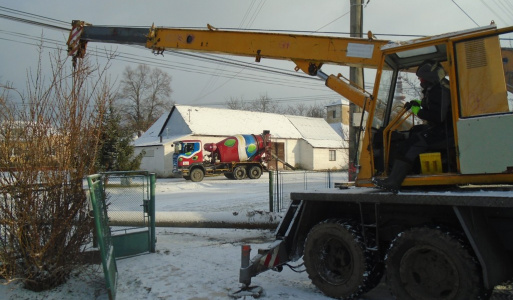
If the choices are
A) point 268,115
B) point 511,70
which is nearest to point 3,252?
point 511,70

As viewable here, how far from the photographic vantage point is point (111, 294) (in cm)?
471

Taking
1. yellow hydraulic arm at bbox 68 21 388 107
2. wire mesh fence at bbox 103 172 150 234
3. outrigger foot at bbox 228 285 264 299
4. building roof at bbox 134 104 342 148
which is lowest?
outrigger foot at bbox 228 285 264 299

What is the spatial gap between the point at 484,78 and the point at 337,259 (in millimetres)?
2658

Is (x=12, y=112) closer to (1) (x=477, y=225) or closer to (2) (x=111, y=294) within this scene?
(2) (x=111, y=294)

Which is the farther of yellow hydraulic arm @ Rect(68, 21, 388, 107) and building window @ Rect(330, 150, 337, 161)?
building window @ Rect(330, 150, 337, 161)

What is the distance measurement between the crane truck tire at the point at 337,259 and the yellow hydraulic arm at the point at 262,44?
2.76 meters

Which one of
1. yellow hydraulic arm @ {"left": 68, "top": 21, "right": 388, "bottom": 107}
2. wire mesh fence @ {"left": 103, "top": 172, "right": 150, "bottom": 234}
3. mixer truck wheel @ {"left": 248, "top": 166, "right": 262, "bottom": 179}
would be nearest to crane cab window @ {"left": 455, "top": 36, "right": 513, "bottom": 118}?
yellow hydraulic arm @ {"left": 68, "top": 21, "right": 388, "bottom": 107}

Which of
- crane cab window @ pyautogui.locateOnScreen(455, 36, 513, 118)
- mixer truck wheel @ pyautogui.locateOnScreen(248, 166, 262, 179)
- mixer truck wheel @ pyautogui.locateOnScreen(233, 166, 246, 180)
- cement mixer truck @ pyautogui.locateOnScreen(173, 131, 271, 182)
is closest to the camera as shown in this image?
crane cab window @ pyautogui.locateOnScreen(455, 36, 513, 118)

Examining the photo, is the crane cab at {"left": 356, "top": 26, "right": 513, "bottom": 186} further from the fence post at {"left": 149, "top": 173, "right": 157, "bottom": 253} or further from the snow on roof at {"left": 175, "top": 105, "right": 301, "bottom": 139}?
the snow on roof at {"left": 175, "top": 105, "right": 301, "bottom": 139}

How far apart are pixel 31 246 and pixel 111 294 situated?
47.5 inches

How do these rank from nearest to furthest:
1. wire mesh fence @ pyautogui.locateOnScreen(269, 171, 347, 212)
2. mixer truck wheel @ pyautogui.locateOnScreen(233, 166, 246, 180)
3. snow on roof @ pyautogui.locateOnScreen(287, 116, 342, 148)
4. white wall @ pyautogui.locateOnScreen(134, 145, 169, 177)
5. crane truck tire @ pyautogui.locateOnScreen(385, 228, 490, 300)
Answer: crane truck tire @ pyautogui.locateOnScreen(385, 228, 490, 300) < wire mesh fence @ pyautogui.locateOnScreen(269, 171, 347, 212) < mixer truck wheel @ pyautogui.locateOnScreen(233, 166, 246, 180) < white wall @ pyautogui.locateOnScreen(134, 145, 169, 177) < snow on roof @ pyautogui.locateOnScreen(287, 116, 342, 148)

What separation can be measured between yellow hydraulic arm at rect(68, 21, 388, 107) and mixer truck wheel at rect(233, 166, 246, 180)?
18.7 meters

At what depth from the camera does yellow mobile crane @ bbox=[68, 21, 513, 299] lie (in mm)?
3953

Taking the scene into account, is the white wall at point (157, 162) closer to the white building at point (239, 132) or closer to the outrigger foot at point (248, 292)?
the white building at point (239, 132)
